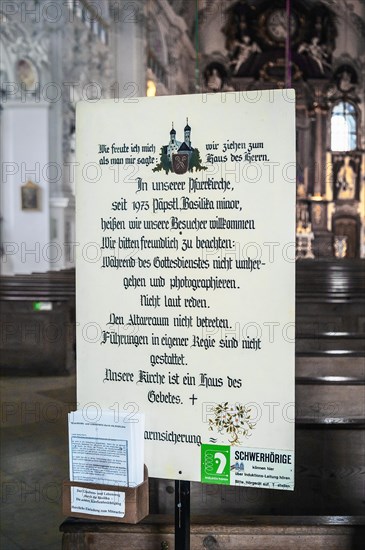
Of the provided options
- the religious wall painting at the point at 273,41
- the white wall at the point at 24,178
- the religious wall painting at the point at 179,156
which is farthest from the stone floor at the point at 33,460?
the religious wall painting at the point at 273,41

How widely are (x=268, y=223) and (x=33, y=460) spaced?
9.36ft

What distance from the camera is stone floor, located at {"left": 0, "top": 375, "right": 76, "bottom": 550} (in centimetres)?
319

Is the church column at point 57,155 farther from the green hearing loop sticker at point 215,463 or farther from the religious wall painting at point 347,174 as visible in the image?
the religious wall painting at point 347,174

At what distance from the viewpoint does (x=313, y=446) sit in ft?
9.59

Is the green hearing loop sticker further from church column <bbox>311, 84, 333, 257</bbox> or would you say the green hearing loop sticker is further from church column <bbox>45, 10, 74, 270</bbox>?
church column <bbox>311, 84, 333, 257</bbox>

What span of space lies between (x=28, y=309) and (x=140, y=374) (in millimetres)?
5072

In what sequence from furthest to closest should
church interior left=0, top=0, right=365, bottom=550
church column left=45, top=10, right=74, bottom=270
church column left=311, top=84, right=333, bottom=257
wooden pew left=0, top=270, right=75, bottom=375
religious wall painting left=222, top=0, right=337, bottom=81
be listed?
church column left=311, top=84, right=333, bottom=257 → religious wall painting left=222, top=0, right=337, bottom=81 → church column left=45, top=10, right=74, bottom=270 → wooden pew left=0, top=270, right=75, bottom=375 → church interior left=0, top=0, right=365, bottom=550

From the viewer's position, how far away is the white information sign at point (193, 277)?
5.63 ft

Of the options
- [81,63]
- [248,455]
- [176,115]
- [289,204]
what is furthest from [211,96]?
[81,63]

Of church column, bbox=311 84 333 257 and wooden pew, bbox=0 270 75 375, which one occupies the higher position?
church column, bbox=311 84 333 257

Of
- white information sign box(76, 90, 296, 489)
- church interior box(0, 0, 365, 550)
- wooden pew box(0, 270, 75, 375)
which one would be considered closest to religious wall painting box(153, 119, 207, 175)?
white information sign box(76, 90, 296, 489)

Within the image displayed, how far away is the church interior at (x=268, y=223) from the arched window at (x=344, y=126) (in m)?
0.05

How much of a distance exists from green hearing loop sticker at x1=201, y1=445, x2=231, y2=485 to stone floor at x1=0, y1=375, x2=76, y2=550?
5.04 feet

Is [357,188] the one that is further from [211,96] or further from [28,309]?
[211,96]
